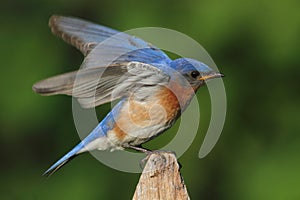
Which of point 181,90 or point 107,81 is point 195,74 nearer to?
point 181,90

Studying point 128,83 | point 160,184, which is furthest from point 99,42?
point 160,184

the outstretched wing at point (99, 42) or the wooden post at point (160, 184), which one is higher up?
the outstretched wing at point (99, 42)

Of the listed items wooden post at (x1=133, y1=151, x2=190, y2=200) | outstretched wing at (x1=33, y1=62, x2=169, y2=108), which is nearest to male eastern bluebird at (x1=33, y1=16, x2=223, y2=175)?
outstretched wing at (x1=33, y1=62, x2=169, y2=108)

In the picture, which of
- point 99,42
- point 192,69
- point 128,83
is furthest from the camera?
point 99,42

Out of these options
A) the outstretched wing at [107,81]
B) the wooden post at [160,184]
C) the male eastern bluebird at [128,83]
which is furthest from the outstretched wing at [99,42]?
the wooden post at [160,184]

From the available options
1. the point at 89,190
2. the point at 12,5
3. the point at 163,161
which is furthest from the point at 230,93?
the point at 163,161

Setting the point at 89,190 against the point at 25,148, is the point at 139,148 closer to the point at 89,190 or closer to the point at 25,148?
the point at 89,190

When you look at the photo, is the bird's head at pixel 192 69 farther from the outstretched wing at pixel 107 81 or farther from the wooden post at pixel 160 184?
the wooden post at pixel 160 184
